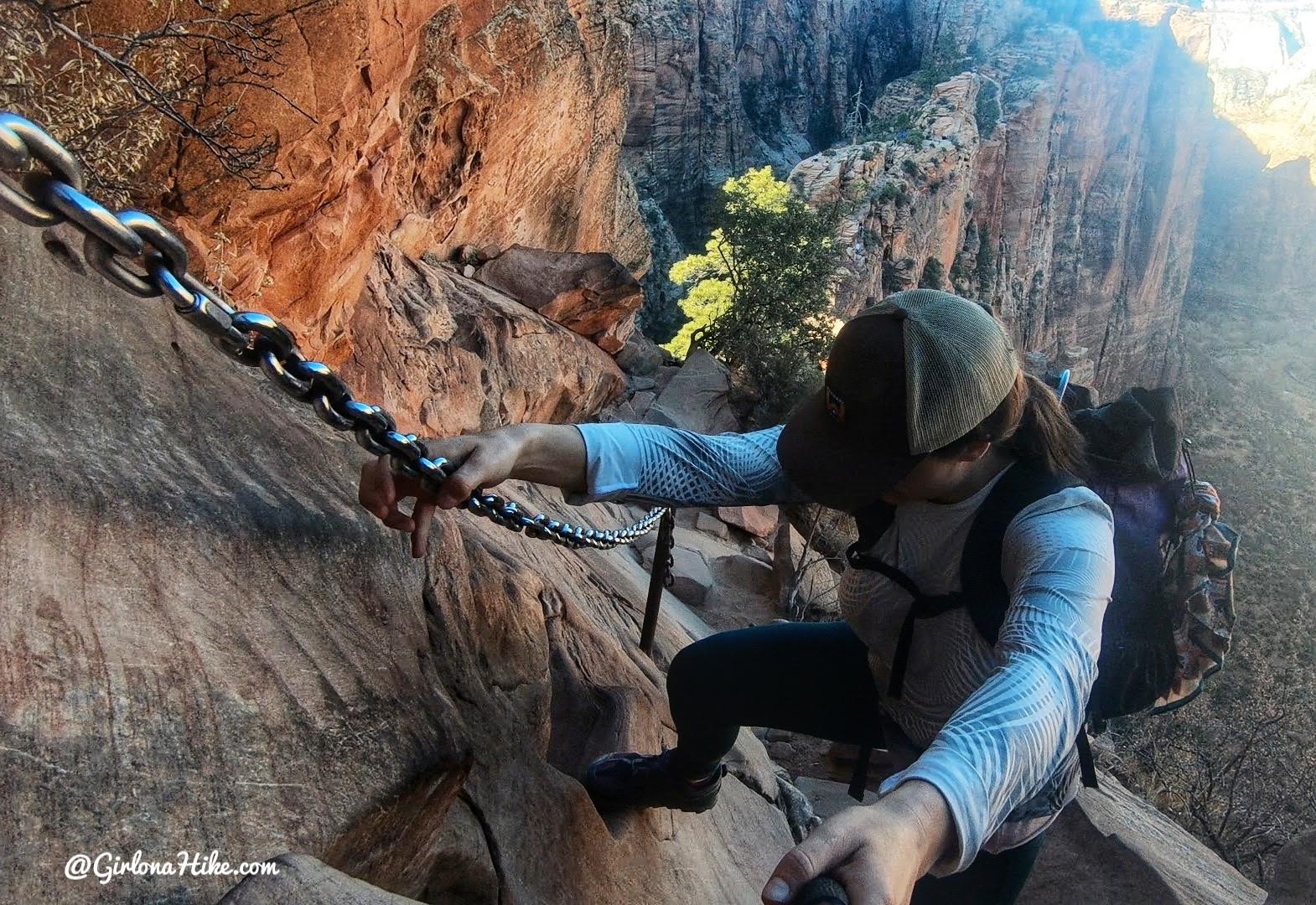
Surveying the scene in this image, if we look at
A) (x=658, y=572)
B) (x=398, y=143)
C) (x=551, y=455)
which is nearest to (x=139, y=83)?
(x=551, y=455)

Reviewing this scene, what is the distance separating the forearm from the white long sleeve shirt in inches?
1.2

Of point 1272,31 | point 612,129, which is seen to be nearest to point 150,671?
point 612,129

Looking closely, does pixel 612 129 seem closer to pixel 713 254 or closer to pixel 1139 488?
pixel 713 254

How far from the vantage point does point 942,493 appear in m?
1.98

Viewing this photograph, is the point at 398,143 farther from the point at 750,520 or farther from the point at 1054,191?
the point at 1054,191

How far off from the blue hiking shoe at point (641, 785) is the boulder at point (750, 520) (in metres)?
9.87

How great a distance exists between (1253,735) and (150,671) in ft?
47.6

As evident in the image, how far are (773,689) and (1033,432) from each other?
1.04 m

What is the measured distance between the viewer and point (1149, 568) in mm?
2410

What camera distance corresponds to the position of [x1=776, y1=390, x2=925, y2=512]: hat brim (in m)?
1.85

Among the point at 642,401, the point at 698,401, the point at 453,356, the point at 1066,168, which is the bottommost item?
the point at 642,401

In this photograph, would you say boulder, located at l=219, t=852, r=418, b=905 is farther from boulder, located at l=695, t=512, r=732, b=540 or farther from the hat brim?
boulder, located at l=695, t=512, r=732, b=540

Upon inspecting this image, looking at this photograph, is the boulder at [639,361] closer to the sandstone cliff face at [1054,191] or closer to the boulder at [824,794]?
the sandstone cliff face at [1054,191]

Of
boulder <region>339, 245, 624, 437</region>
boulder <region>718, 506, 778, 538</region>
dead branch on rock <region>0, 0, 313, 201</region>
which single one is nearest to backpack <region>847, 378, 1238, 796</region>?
dead branch on rock <region>0, 0, 313, 201</region>
